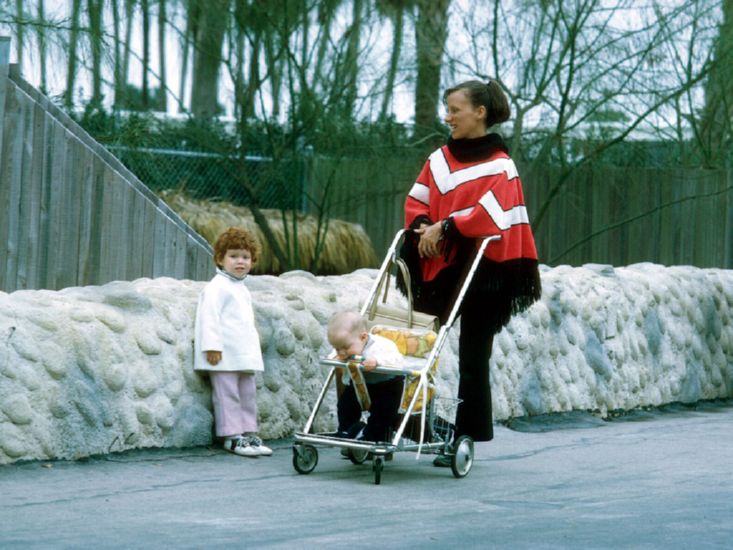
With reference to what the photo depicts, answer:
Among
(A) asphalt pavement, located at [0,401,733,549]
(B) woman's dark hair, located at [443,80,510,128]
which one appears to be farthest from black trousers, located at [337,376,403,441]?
(B) woman's dark hair, located at [443,80,510,128]

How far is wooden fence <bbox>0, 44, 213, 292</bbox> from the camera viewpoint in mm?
8344

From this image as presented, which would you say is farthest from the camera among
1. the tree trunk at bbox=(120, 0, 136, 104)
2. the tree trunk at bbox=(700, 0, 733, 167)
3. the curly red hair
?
the tree trunk at bbox=(700, 0, 733, 167)

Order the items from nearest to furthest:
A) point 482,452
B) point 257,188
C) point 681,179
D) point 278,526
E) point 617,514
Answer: point 278,526, point 617,514, point 482,452, point 257,188, point 681,179

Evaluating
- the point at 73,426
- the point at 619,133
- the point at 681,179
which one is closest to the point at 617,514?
the point at 73,426

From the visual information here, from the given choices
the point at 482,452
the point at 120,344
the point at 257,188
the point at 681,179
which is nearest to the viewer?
the point at 120,344

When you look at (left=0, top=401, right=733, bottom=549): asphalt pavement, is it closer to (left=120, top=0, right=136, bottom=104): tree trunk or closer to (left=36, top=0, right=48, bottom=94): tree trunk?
(left=36, top=0, right=48, bottom=94): tree trunk

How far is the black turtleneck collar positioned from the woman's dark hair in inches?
3.9

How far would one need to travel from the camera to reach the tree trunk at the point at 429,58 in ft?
45.6

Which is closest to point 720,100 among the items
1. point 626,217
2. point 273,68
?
point 626,217

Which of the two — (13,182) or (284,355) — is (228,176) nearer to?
(13,182)

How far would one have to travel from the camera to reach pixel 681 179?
17.7 meters

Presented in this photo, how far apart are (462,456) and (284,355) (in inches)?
55.3

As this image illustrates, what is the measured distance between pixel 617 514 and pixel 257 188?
805 centimetres

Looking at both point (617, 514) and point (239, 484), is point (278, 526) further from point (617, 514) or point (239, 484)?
point (617, 514)
